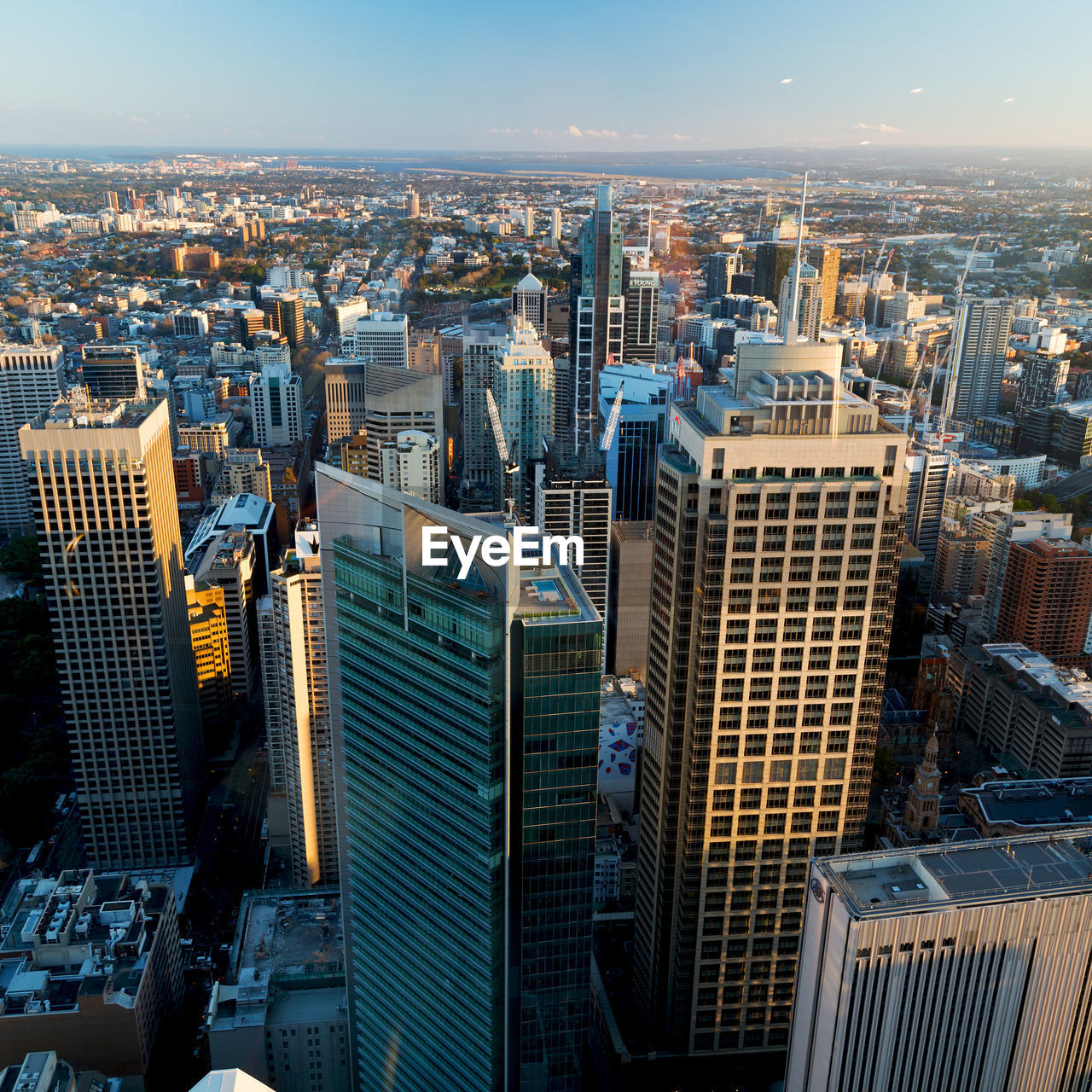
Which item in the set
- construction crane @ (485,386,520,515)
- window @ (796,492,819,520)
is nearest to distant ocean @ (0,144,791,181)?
construction crane @ (485,386,520,515)

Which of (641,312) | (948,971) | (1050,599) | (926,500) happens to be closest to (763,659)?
(948,971)

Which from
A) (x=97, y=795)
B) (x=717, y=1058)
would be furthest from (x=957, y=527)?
(x=97, y=795)

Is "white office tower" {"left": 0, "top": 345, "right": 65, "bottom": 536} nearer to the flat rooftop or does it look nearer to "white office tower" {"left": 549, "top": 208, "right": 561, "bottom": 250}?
"white office tower" {"left": 549, "top": 208, "right": 561, "bottom": 250}

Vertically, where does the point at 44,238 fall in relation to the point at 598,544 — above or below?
above

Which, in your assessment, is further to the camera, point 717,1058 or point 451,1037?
point 717,1058

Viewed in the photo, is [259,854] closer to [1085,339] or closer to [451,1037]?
[451,1037]

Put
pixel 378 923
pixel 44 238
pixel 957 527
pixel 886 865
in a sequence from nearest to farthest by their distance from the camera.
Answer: pixel 886 865 < pixel 378 923 < pixel 957 527 < pixel 44 238

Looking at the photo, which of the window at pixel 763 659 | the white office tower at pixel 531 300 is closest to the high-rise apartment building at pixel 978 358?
the white office tower at pixel 531 300

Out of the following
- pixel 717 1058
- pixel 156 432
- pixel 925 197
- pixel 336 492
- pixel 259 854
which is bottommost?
pixel 259 854
